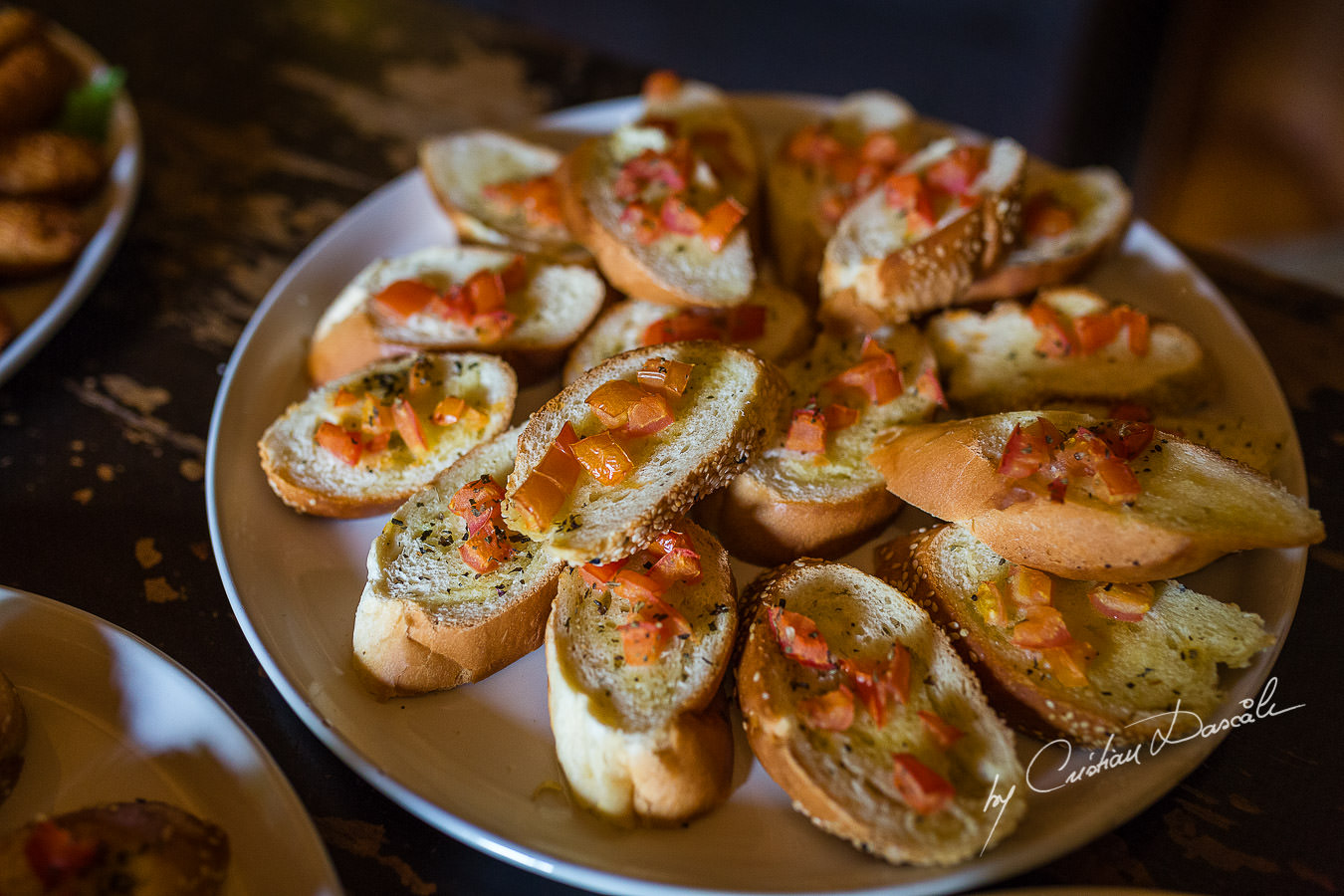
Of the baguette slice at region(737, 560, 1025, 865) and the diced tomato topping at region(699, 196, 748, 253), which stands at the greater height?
the diced tomato topping at region(699, 196, 748, 253)

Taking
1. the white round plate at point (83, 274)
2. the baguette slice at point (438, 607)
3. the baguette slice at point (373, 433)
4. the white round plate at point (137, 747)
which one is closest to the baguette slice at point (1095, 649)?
the baguette slice at point (438, 607)

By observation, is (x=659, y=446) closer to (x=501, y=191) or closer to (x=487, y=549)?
(x=487, y=549)

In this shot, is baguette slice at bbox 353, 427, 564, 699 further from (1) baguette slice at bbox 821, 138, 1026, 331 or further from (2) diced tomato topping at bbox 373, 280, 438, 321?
(1) baguette slice at bbox 821, 138, 1026, 331

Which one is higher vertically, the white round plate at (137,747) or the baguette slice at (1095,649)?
the baguette slice at (1095,649)

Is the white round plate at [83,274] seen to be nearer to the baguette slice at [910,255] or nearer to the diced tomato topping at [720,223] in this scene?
the diced tomato topping at [720,223]

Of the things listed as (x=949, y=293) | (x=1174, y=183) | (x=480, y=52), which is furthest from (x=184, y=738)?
(x=1174, y=183)

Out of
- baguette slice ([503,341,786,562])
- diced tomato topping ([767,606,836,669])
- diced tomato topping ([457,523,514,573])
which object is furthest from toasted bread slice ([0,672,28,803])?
diced tomato topping ([767,606,836,669])

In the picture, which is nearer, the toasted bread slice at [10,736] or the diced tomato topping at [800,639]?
the toasted bread slice at [10,736]
